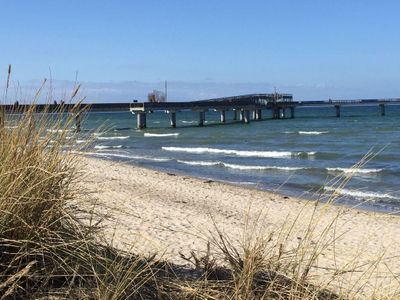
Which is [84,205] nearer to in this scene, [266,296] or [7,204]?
[7,204]

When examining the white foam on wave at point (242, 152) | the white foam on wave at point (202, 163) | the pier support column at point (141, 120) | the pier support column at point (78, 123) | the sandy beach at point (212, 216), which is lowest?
the white foam on wave at point (202, 163)

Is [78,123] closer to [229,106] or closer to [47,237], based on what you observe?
[47,237]

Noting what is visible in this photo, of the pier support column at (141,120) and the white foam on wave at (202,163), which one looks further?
the pier support column at (141,120)

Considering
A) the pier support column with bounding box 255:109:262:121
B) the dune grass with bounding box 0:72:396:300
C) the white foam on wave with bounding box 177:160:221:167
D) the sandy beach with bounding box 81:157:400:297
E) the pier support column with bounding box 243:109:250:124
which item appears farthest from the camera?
the pier support column with bounding box 255:109:262:121

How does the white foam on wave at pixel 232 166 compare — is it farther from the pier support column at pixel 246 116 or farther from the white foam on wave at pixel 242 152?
the pier support column at pixel 246 116

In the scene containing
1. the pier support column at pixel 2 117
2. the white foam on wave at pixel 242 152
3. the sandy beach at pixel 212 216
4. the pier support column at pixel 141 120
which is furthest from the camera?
the pier support column at pixel 141 120

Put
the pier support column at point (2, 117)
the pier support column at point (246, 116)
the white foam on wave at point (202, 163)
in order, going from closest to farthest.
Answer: the pier support column at point (2, 117) → the white foam on wave at point (202, 163) → the pier support column at point (246, 116)

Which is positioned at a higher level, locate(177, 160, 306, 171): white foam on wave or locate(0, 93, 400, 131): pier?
locate(0, 93, 400, 131): pier

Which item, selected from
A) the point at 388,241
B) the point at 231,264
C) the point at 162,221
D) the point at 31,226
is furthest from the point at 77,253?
the point at 388,241

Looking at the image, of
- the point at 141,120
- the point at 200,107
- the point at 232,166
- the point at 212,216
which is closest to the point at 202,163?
the point at 232,166


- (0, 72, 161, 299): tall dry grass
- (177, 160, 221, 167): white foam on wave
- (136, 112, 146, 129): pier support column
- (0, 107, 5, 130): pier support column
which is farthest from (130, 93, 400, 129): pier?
(0, 72, 161, 299): tall dry grass

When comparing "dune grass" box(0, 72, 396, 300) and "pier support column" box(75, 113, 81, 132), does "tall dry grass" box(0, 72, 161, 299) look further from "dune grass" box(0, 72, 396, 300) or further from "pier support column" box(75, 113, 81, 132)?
"pier support column" box(75, 113, 81, 132)

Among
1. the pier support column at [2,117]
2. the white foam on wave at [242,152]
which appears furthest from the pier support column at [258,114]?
the pier support column at [2,117]

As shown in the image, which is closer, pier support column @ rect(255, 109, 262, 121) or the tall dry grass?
the tall dry grass
